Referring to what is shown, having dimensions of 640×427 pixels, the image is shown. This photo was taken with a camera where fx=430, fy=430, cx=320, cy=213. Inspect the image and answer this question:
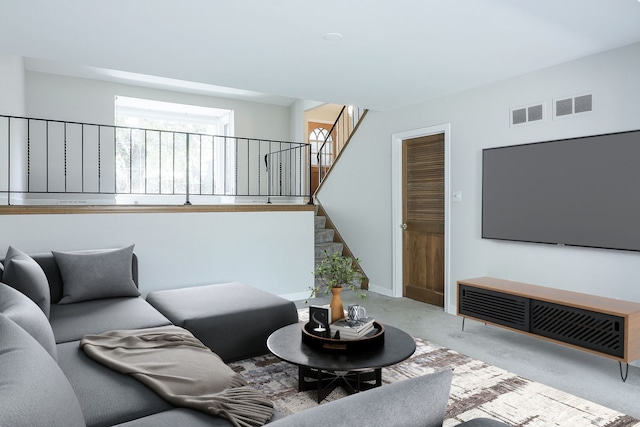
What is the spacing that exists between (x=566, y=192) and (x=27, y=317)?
375 cm

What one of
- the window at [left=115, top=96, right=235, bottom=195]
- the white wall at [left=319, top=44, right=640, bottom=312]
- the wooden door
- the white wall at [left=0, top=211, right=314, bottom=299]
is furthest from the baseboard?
the window at [left=115, top=96, right=235, bottom=195]

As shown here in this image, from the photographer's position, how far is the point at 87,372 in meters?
1.99

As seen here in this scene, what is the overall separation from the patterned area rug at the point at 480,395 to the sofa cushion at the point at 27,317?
1.30 meters

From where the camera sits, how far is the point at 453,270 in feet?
15.4

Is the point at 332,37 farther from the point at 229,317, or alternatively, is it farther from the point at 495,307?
the point at 495,307

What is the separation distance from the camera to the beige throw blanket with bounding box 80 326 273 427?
5.46 ft

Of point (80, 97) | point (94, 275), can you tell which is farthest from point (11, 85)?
point (94, 275)

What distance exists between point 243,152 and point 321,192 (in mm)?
1754

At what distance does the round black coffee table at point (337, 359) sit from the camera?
7.59ft

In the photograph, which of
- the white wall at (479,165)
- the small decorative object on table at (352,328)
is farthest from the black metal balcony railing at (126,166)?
the small decorative object on table at (352,328)

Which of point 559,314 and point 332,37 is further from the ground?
point 332,37

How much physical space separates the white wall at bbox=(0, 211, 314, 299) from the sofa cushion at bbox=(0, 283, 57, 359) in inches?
88.3

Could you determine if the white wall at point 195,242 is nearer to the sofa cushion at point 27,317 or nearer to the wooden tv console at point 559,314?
the wooden tv console at point 559,314

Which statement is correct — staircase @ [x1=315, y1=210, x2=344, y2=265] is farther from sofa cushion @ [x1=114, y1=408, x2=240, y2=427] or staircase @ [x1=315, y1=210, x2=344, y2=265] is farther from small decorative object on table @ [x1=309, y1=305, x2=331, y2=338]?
sofa cushion @ [x1=114, y1=408, x2=240, y2=427]
